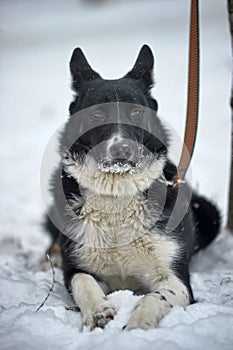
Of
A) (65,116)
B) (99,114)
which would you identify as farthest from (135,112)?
(65,116)

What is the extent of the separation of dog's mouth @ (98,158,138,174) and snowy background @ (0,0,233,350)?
0.96 meters

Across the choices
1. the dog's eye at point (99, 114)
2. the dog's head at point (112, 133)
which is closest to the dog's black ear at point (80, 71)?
the dog's head at point (112, 133)

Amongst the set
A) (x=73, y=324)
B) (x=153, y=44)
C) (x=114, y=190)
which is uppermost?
(x=153, y=44)

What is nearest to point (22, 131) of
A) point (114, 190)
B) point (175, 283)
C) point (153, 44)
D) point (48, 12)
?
point (153, 44)

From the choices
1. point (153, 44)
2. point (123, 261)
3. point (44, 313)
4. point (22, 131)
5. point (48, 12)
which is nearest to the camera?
point (44, 313)

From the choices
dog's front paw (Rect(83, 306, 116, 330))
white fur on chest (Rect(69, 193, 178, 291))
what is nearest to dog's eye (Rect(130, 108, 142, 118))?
white fur on chest (Rect(69, 193, 178, 291))

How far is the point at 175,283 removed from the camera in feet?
11.4

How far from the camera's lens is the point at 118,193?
395 centimetres

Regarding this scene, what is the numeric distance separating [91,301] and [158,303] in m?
0.43

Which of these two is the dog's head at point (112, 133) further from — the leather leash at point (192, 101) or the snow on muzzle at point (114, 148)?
the leather leash at point (192, 101)

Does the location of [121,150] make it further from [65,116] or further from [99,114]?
[65,116]

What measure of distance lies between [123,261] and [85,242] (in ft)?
1.07

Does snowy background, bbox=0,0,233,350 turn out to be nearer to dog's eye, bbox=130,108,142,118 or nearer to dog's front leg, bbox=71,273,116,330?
dog's front leg, bbox=71,273,116,330

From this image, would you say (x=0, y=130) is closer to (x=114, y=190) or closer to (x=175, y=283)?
(x=114, y=190)
